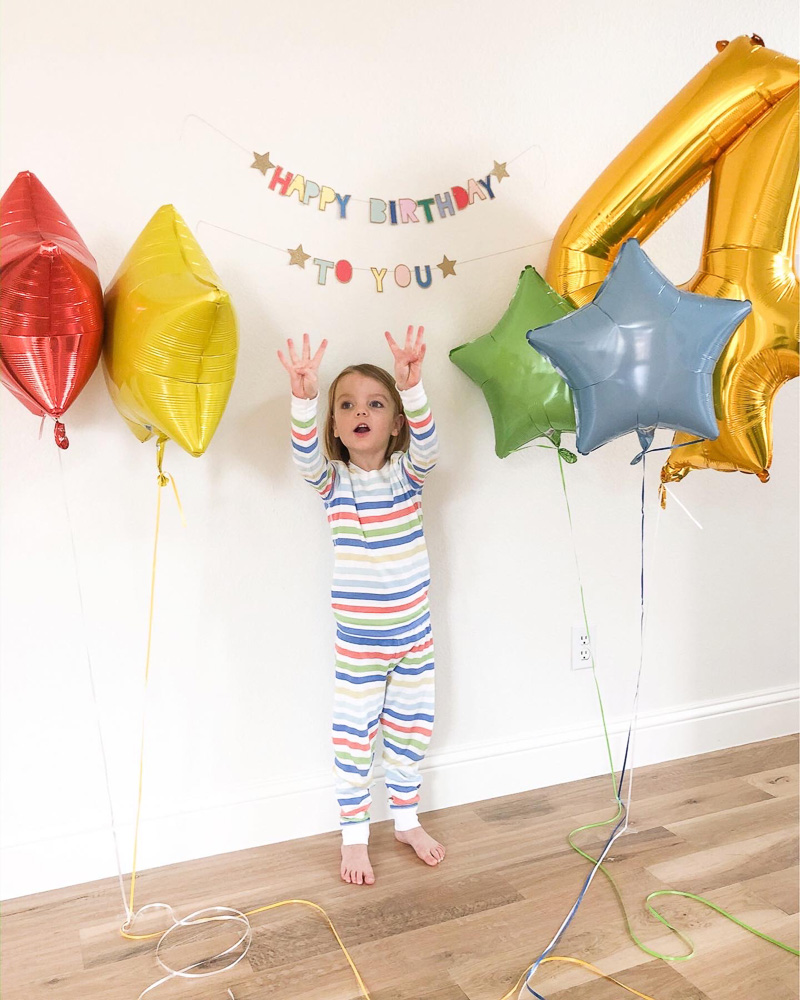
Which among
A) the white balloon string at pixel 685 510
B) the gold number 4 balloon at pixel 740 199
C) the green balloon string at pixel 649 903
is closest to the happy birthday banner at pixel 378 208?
the gold number 4 balloon at pixel 740 199

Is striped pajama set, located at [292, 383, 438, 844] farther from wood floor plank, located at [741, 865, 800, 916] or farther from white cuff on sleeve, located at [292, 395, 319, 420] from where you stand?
wood floor plank, located at [741, 865, 800, 916]

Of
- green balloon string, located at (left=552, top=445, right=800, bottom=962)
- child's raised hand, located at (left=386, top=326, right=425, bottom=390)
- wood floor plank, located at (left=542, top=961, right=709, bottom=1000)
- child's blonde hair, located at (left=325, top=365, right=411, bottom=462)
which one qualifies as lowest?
green balloon string, located at (left=552, top=445, right=800, bottom=962)

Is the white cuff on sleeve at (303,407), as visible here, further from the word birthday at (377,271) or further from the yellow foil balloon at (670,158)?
the yellow foil balloon at (670,158)

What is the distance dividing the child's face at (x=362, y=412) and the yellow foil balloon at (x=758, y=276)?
594mm

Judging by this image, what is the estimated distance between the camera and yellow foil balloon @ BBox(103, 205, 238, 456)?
132cm

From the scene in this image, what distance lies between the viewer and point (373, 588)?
1674 mm

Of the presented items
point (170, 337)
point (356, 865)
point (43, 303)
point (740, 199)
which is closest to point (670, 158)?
point (740, 199)

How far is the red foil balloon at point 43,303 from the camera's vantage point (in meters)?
1.28

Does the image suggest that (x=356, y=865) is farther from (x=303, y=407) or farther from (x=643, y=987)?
(x=303, y=407)

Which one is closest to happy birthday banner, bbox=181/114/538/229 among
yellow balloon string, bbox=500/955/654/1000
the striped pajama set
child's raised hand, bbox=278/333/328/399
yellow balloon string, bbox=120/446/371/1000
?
child's raised hand, bbox=278/333/328/399

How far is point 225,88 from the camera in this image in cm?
162

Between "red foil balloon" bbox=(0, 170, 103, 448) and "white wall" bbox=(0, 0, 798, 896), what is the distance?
0.21m

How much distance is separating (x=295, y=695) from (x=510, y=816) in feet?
1.68

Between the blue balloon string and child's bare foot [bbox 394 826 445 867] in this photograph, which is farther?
child's bare foot [bbox 394 826 445 867]
